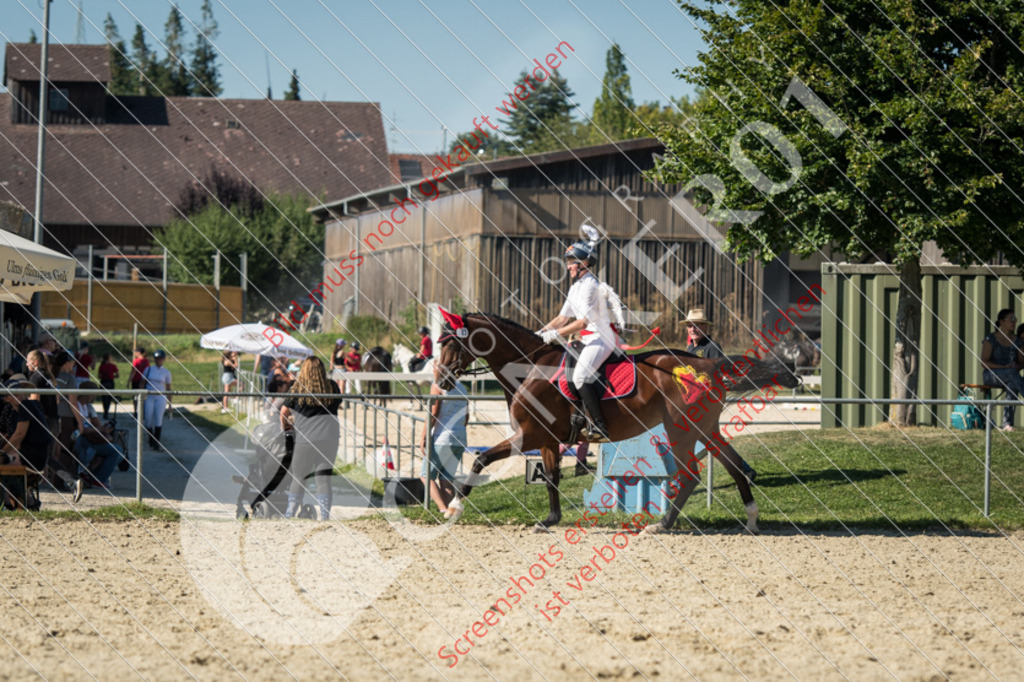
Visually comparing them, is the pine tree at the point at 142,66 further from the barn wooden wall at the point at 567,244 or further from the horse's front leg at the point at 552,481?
the horse's front leg at the point at 552,481

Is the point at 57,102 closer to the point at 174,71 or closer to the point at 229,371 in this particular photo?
the point at 174,71

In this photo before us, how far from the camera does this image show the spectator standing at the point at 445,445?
11.1 meters

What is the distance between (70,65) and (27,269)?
51.5 metres

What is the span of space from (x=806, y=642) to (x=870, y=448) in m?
8.52

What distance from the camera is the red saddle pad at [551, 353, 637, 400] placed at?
10242 mm

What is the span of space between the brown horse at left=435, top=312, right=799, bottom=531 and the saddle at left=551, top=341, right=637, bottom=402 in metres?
0.06

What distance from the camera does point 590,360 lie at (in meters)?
10.1

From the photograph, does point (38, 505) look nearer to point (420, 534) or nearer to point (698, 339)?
point (420, 534)

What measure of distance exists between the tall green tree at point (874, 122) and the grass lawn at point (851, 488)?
9.22 ft

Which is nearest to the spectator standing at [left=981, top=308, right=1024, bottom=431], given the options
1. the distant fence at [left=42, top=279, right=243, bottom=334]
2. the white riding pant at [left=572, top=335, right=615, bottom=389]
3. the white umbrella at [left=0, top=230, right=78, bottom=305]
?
the white riding pant at [left=572, top=335, right=615, bottom=389]

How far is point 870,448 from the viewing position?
46.9 ft

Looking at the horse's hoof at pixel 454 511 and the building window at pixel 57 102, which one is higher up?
the building window at pixel 57 102

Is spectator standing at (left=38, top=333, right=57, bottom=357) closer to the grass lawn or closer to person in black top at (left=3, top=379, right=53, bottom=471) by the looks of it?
person in black top at (left=3, top=379, right=53, bottom=471)

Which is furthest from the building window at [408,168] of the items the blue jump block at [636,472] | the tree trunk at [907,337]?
the blue jump block at [636,472]
